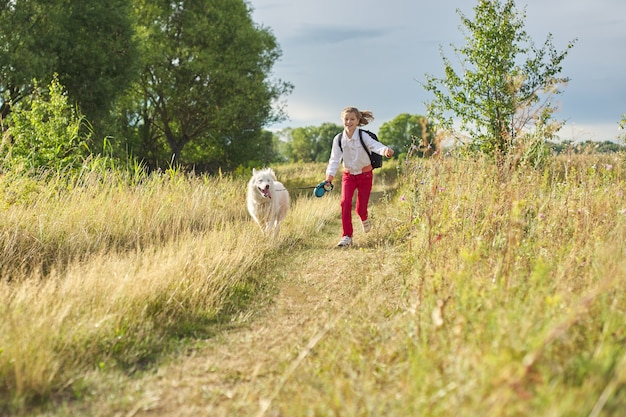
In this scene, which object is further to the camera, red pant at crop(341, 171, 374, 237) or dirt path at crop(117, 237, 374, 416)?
red pant at crop(341, 171, 374, 237)

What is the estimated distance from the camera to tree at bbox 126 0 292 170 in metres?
25.6

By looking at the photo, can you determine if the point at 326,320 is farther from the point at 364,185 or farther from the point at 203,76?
the point at 203,76

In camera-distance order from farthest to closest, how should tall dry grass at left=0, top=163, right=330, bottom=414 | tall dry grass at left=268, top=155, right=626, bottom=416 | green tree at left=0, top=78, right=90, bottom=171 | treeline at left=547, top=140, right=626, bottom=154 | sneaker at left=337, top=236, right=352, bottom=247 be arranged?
green tree at left=0, top=78, right=90, bottom=171 < sneaker at left=337, top=236, right=352, bottom=247 < treeline at left=547, top=140, right=626, bottom=154 < tall dry grass at left=0, top=163, right=330, bottom=414 < tall dry grass at left=268, top=155, right=626, bottom=416

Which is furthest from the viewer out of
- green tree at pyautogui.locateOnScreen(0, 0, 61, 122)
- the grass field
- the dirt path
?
green tree at pyautogui.locateOnScreen(0, 0, 61, 122)

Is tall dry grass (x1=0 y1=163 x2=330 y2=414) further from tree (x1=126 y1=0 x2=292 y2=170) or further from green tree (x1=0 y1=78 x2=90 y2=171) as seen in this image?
tree (x1=126 y1=0 x2=292 y2=170)

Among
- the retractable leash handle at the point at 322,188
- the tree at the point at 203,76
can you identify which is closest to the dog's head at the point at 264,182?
the retractable leash handle at the point at 322,188

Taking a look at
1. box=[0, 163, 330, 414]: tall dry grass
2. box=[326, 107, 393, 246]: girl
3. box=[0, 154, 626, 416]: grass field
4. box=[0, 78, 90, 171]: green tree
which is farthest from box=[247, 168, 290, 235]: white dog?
box=[0, 78, 90, 171]: green tree

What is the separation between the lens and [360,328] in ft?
11.6

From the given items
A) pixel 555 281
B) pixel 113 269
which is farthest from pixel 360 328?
pixel 113 269

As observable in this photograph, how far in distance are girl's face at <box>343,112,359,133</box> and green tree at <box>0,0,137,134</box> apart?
13964 millimetres

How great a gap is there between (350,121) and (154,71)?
21.2 m

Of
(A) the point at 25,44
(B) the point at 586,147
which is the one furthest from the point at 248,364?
(A) the point at 25,44

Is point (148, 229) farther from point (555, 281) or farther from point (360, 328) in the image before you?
point (555, 281)

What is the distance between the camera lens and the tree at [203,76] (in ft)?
83.9
